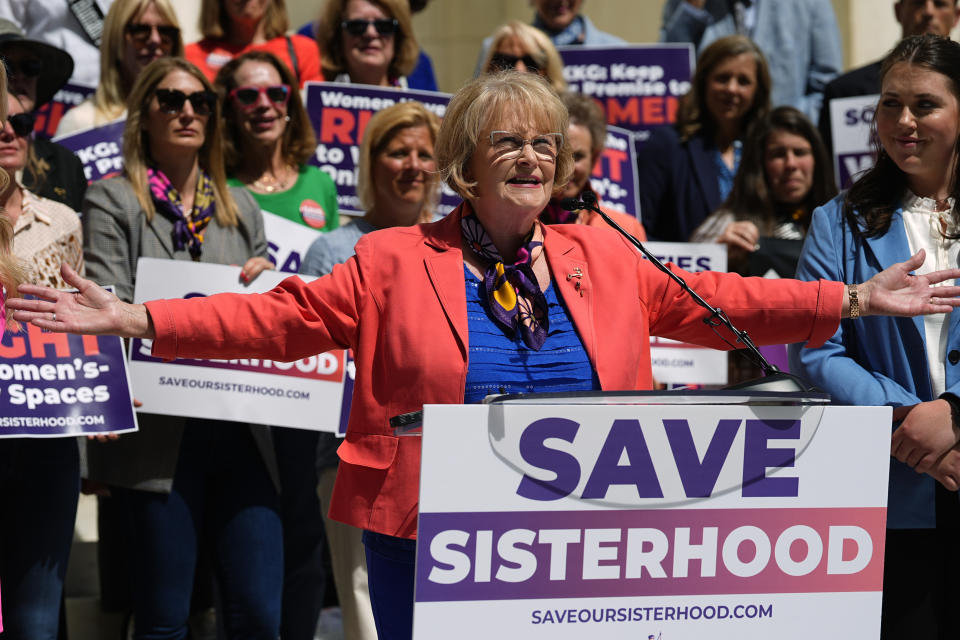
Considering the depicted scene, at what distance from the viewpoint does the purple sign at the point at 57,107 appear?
6410 millimetres

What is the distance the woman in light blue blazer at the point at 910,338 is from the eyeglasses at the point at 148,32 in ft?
11.6

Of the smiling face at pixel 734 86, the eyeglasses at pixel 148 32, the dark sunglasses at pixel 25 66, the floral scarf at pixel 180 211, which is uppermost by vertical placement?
the eyeglasses at pixel 148 32

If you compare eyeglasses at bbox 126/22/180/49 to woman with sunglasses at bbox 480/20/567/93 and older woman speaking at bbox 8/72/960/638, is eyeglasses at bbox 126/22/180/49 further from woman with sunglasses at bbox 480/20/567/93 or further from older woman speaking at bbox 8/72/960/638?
older woman speaking at bbox 8/72/960/638

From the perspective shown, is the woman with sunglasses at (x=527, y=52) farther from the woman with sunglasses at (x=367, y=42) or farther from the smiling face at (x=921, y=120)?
the smiling face at (x=921, y=120)

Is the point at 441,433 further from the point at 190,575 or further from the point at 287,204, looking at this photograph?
the point at 287,204

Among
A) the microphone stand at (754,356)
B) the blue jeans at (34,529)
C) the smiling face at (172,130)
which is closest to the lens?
the microphone stand at (754,356)

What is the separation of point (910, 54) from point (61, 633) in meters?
3.56

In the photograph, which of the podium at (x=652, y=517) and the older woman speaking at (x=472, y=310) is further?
the older woman speaking at (x=472, y=310)

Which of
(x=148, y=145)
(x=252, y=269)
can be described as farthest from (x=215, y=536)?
(x=148, y=145)

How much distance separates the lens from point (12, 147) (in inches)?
176

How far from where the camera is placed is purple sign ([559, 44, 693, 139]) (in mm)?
7418

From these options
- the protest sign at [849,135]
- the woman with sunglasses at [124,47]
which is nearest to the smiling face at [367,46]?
the woman with sunglasses at [124,47]

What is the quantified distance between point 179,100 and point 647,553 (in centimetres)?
299

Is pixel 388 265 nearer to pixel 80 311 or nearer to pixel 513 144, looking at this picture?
pixel 513 144
